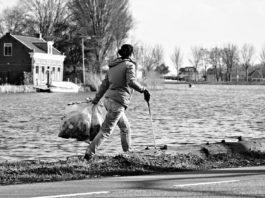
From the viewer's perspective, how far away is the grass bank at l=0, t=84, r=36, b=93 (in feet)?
244

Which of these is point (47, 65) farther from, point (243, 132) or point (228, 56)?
point (228, 56)

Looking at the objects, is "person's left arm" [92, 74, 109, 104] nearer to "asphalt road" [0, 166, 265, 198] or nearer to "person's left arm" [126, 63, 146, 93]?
"person's left arm" [126, 63, 146, 93]

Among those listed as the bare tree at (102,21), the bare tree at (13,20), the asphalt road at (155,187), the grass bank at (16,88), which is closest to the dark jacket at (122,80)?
the asphalt road at (155,187)

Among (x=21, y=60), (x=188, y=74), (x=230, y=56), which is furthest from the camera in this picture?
(x=188, y=74)

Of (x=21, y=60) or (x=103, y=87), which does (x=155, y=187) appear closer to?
(x=103, y=87)

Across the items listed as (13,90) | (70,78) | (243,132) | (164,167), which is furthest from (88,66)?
(164,167)

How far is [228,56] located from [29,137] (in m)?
156

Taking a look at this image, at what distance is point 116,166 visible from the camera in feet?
35.1

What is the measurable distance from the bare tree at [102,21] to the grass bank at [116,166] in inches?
2951

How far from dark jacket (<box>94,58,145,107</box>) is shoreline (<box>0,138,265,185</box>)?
1010mm

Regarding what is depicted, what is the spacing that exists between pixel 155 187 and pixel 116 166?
→ 2.03m

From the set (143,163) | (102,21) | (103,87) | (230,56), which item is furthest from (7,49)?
(230,56)

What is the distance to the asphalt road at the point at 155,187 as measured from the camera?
8188 millimetres

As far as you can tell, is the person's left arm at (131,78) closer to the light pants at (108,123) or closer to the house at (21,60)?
the light pants at (108,123)
